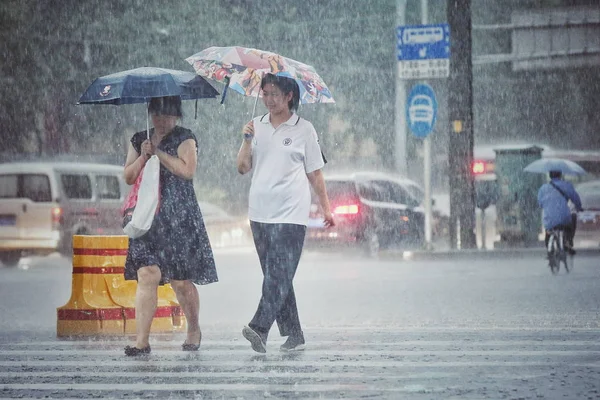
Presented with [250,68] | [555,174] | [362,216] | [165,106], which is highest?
[250,68]

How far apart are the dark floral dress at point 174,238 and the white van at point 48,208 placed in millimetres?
11863

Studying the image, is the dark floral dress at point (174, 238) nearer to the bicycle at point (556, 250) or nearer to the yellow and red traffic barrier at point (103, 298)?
the yellow and red traffic barrier at point (103, 298)

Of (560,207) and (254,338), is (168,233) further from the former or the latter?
(560,207)

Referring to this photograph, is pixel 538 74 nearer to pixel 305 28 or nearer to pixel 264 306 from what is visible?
pixel 305 28

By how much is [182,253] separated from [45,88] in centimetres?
2671

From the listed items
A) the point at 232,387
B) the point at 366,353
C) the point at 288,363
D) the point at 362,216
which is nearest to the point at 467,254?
the point at 362,216

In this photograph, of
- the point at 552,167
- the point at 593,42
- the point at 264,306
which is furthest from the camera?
the point at 593,42

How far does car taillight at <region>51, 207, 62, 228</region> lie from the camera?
19875 millimetres

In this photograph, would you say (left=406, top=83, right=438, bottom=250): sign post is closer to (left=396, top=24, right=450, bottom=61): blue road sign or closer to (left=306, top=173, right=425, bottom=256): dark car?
(left=396, top=24, right=450, bottom=61): blue road sign

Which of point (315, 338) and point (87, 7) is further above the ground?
point (87, 7)

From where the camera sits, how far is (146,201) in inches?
320

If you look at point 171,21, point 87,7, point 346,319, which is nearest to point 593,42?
point 171,21

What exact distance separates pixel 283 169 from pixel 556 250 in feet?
31.9

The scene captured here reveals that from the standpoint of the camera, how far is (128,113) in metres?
36.5
